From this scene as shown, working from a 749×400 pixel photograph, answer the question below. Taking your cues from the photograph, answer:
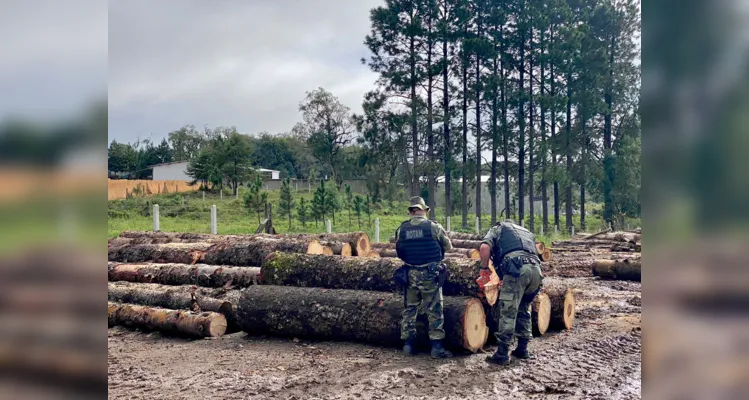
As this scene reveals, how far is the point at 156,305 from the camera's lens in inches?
306

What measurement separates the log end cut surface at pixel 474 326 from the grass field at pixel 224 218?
49.5 feet

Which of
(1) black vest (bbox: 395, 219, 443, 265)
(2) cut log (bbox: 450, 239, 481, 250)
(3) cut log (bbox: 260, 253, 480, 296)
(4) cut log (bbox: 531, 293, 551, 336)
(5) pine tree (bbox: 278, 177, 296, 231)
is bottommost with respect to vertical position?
(4) cut log (bbox: 531, 293, 551, 336)

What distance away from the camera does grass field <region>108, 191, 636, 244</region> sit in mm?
21281

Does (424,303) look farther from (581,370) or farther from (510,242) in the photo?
(581,370)

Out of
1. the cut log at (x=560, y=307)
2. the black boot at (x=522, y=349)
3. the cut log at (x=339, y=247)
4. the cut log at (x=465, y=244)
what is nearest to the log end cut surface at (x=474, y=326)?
the black boot at (x=522, y=349)

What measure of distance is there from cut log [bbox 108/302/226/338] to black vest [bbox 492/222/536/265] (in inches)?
146

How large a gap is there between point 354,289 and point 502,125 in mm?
23983

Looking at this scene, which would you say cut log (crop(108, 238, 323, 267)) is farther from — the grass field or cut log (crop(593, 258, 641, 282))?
the grass field

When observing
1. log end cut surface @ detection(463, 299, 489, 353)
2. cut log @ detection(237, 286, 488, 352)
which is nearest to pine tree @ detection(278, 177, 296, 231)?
cut log @ detection(237, 286, 488, 352)

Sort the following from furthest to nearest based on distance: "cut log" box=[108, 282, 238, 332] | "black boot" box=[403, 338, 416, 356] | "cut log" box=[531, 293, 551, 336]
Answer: "cut log" box=[108, 282, 238, 332], "cut log" box=[531, 293, 551, 336], "black boot" box=[403, 338, 416, 356]

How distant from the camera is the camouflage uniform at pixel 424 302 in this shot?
577cm

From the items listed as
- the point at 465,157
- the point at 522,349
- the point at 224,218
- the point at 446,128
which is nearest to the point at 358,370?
the point at 522,349

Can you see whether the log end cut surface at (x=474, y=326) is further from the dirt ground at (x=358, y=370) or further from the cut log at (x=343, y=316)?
the dirt ground at (x=358, y=370)

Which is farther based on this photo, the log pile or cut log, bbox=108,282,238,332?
cut log, bbox=108,282,238,332
